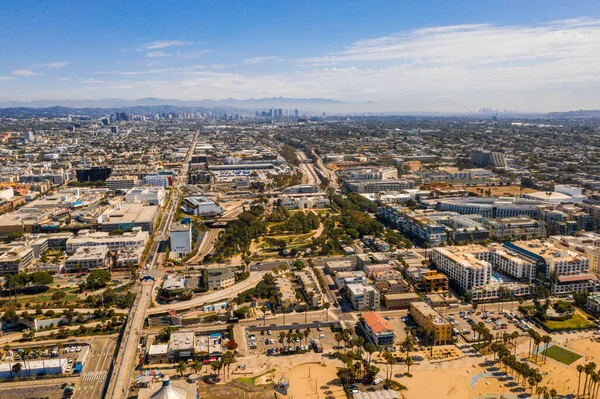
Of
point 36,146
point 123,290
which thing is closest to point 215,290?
point 123,290

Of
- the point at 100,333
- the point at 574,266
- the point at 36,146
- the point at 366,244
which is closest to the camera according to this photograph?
the point at 100,333

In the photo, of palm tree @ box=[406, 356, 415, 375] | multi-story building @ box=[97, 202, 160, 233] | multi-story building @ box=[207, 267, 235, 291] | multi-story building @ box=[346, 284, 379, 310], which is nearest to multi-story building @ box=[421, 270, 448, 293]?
multi-story building @ box=[346, 284, 379, 310]

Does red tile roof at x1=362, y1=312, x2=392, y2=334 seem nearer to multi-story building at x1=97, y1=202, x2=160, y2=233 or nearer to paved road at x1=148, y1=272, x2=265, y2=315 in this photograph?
paved road at x1=148, y1=272, x2=265, y2=315

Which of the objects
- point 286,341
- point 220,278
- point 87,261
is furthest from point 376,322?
point 87,261

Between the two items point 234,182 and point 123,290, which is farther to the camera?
point 234,182

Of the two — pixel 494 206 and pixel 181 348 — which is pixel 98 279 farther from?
pixel 494 206

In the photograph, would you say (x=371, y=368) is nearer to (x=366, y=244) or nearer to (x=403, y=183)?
(x=366, y=244)

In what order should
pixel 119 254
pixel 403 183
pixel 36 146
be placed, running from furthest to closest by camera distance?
pixel 36 146, pixel 403 183, pixel 119 254
